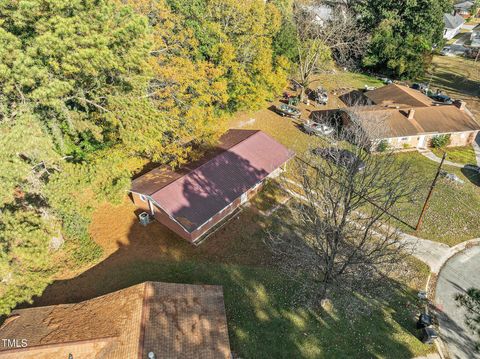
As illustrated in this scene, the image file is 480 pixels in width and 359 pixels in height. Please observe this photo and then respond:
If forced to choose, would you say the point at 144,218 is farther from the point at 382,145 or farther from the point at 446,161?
the point at 446,161

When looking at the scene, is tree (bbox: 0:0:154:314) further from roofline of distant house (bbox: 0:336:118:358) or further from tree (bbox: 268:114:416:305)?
tree (bbox: 268:114:416:305)

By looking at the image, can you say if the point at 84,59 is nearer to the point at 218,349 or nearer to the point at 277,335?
the point at 218,349

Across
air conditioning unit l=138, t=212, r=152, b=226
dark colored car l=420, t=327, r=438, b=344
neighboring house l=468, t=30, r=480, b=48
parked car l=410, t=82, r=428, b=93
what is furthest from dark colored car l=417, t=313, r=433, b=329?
neighboring house l=468, t=30, r=480, b=48

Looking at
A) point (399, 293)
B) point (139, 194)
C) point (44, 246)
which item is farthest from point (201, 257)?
point (399, 293)

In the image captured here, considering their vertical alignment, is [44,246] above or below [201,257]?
above

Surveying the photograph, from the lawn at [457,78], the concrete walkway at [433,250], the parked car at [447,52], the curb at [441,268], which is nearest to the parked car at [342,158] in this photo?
the concrete walkway at [433,250]

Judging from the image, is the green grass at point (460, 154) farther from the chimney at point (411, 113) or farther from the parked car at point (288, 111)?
the parked car at point (288, 111)

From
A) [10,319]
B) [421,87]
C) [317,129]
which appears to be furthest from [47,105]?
[421,87]
